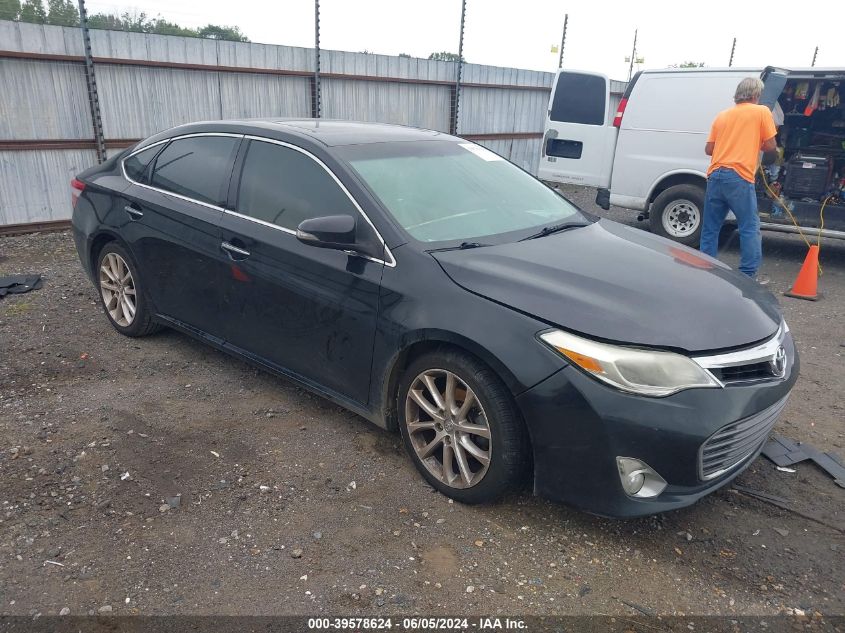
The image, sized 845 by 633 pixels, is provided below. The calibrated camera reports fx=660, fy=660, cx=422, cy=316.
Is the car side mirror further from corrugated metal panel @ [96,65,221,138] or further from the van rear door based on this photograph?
the van rear door

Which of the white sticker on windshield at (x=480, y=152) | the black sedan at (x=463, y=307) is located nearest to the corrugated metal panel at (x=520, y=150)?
the white sticker on windshield at (x=480, y=152)

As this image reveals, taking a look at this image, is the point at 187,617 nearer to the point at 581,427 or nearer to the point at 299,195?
the point at 581,427

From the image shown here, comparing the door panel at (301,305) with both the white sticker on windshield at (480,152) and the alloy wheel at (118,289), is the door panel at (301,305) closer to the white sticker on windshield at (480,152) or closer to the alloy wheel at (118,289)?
the alloy wheel at (118,289)

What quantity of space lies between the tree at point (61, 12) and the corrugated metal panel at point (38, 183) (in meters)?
1.49

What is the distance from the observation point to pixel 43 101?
784cm

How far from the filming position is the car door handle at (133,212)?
441cm

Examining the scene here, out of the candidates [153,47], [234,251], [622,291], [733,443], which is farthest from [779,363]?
[153,47]

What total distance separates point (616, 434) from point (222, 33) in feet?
28.6

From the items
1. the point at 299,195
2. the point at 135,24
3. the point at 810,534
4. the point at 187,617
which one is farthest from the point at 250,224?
the point at 135,24

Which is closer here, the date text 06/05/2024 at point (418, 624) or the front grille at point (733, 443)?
the date text 06/05/2024 at point (418, 624)

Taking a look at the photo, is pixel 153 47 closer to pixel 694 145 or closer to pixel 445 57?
pixel 445 57

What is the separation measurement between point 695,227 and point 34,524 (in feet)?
25.9

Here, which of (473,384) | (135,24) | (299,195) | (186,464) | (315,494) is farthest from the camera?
(135,24)

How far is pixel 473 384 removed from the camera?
9.28 feet
